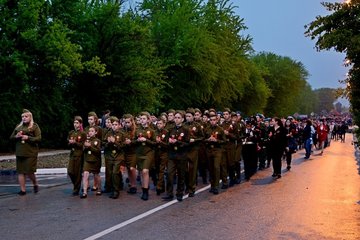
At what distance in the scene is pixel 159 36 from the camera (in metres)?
39.1

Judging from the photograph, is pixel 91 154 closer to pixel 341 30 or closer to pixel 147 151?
pixel 147 151

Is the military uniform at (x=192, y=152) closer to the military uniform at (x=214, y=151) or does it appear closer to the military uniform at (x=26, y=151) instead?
the military uniform at (x=214, y=151)

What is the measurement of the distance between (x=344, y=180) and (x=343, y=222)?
7.17 meters

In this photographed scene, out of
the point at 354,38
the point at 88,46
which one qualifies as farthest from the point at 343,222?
the point at 88,46

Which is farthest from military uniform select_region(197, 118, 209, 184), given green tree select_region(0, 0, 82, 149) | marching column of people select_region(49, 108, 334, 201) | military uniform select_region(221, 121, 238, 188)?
green tree select_region(0, 0, 82, 149)

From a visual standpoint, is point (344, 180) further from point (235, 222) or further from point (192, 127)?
point (235, 222)

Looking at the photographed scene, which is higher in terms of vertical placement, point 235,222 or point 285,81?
point 285,81

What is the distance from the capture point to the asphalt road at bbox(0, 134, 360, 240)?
8.12 metres

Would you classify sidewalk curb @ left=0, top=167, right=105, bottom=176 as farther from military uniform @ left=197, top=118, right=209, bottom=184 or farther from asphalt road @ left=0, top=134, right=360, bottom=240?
military uniform @ left=197, top=118, right=209, bottom=184

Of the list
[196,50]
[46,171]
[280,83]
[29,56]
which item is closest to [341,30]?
[46,171]

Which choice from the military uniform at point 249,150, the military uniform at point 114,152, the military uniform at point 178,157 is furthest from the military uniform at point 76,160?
the military uniform at point 249,150

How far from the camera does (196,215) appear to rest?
31.7ft

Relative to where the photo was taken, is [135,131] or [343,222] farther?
[135,131]

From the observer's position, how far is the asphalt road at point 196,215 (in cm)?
812
